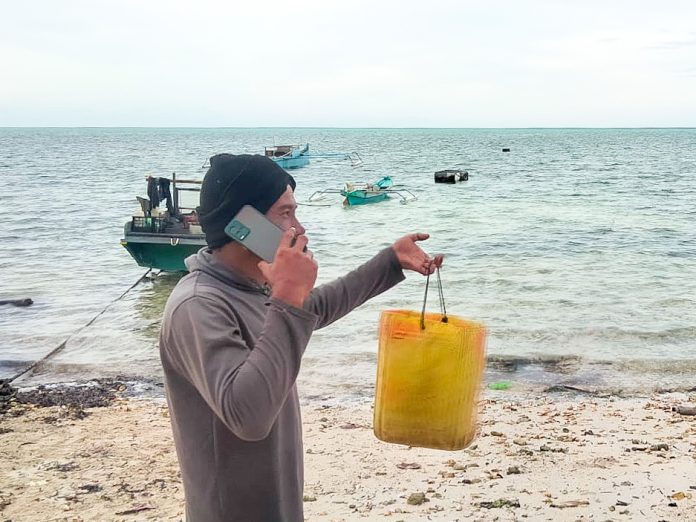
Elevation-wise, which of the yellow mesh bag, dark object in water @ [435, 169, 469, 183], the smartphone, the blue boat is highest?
the smartphone

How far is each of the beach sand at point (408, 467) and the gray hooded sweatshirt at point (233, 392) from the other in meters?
3.48

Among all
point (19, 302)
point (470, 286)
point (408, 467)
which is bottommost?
point (19, 302)

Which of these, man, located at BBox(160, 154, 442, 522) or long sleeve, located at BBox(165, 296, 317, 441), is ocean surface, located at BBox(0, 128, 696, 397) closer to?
man, located at BBox(160, 154, 442, 522)

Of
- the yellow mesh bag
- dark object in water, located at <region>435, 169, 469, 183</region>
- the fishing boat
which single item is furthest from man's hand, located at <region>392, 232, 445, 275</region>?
dark object in water, located at <region>435, 169, 469, 183</region>

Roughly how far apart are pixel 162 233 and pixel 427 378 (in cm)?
1454

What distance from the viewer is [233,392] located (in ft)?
5.34

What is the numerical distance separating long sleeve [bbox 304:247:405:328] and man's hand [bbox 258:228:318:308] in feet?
2.26

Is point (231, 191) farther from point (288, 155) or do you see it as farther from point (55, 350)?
Result: point (288, 155)

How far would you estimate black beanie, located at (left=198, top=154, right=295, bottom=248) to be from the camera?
6.35 feet

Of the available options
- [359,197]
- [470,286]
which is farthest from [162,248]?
[359,197]

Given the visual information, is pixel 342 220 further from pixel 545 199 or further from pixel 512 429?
pixel 512 429

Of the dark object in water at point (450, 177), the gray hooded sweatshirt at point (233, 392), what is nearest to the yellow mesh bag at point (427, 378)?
the gray hooded sweatshirt at point (233, 392)

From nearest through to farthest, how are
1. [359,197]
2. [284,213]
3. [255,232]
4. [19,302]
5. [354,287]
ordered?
[255,232] < [284,213] < [354,287] < [19,302] < [359,197]

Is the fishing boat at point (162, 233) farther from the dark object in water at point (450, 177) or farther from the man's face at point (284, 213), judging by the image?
the dark object in water at point (450, 177)
